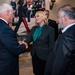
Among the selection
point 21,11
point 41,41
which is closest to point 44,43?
point 41,41

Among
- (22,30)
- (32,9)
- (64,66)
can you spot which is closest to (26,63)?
(22,30)

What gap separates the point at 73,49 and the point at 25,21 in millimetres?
3261

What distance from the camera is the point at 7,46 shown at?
2.28 m

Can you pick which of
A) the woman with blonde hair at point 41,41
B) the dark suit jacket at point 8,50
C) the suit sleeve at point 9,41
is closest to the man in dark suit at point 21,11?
the woman with blonde hair at point 41,41

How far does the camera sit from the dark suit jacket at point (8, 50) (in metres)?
2.28

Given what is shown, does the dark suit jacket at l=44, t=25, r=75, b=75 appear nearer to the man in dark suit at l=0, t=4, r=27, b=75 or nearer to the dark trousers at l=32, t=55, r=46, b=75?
the man in dark suit at l=0, t=4, r=27, b=75

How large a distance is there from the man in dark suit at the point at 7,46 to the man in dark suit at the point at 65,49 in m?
0.55

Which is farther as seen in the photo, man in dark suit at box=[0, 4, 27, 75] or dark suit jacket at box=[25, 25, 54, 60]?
dark suit jacket at box=[25, 25, 54, 60]

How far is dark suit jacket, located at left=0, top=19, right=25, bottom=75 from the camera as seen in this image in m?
2.28

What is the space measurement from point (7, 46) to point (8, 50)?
8 cm

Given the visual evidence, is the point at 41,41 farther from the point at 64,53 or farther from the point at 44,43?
the point at 64,53

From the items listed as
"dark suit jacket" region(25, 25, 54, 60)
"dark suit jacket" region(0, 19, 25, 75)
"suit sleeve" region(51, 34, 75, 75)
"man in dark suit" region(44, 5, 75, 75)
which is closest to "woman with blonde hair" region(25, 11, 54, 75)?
"dark suit jacket" region(25, 25, 54, 60)

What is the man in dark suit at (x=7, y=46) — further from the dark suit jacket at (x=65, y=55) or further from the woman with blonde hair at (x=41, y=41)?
the dark suit jacket at (x=65, y=55)

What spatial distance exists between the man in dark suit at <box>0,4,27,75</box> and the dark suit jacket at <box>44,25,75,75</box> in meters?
0.60
